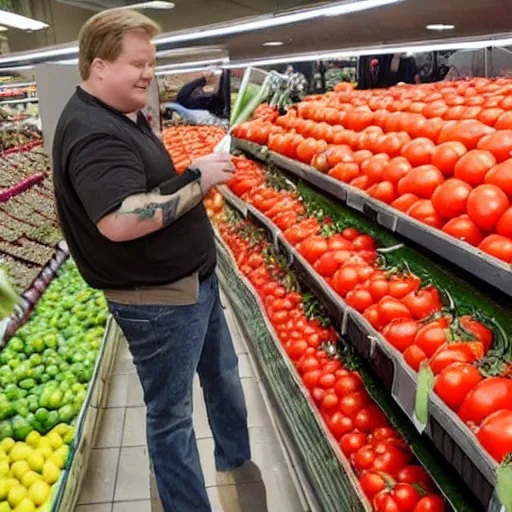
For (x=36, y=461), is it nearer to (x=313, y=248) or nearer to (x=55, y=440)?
(x=55, y=440)

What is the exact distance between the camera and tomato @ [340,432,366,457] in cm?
223

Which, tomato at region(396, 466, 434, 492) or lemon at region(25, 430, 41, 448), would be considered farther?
lemon at region(25, 430, 41, 448)

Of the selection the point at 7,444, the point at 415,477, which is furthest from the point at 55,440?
the point at 415,477

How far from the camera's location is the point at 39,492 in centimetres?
237

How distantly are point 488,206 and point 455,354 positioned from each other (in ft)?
1.38

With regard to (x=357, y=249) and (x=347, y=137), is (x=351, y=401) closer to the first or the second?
(x=357, y=249)

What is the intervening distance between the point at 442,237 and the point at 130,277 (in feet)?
3.41

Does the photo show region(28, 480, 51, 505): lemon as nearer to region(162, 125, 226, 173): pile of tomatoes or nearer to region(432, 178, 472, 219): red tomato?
region(432, 178, 472, 219): red tomato

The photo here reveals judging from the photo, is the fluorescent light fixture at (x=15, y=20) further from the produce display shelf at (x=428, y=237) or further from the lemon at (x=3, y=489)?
the lemon at (x=3, y=489)

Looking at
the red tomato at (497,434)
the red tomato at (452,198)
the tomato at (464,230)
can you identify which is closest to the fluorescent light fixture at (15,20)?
the red tomato at (452,198)

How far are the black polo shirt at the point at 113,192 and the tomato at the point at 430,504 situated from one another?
1.07 meters

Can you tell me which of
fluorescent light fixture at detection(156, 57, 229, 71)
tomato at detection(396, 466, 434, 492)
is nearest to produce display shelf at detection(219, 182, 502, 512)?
tomato at detection(396, 466, 434, 492)

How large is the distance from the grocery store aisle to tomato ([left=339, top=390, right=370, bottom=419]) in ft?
1.51

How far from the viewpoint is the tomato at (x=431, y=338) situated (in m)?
1.68
